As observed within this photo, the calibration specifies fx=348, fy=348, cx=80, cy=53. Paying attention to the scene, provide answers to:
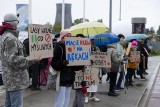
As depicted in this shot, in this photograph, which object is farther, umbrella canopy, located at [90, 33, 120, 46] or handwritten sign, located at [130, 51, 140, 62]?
handwritten sign, located at [130, 51, 140, 62]

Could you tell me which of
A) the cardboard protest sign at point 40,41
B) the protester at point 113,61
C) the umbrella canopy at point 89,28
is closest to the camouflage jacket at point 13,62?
the cardboard protest sign at point 40,41

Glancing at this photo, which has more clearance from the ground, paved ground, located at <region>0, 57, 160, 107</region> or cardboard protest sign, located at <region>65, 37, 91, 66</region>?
cardboard protest sign, located at <region>65, 37, 91, 66</region>

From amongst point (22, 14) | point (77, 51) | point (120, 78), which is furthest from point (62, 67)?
point (22, 14)

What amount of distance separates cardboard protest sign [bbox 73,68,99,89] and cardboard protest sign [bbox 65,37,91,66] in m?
0.33

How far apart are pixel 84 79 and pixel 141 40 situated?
26.0ft

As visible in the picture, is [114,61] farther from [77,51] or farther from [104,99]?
[77,51]

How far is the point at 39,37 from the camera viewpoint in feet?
17.6

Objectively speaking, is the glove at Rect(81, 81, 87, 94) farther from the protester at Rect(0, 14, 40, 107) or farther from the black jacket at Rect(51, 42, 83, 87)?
the protester at Rect(0, 14, 40, 107)

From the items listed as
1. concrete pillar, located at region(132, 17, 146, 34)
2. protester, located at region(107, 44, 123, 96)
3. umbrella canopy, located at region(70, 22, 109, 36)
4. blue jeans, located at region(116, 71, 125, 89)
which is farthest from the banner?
concrete pillar, located at region(132, 17, 146, 34)

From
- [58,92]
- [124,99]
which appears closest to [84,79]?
[58,92]

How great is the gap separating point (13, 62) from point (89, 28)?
4.10m

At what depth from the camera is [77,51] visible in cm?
625

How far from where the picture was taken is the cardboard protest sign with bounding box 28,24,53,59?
5092mm

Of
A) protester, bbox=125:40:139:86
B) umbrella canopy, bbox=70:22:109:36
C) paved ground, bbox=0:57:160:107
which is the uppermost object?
umbrella canopy, bbox=70:22:109:36
